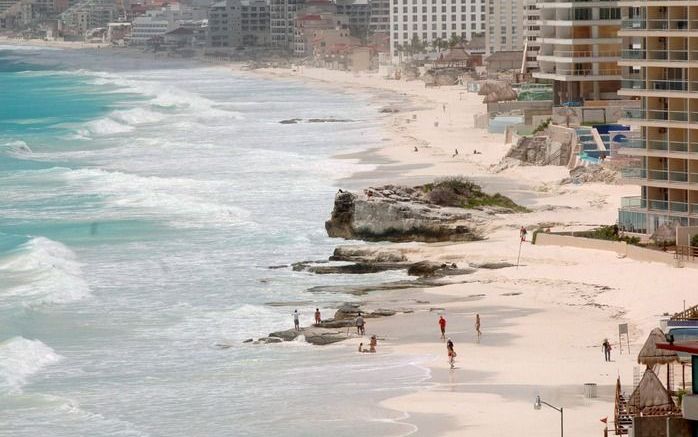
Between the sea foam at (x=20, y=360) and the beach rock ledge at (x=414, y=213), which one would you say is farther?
the beach rock ledge at (x=414, y=213)

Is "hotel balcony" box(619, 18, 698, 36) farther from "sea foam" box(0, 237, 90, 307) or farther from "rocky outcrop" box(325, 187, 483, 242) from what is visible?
"sea foam" box(0, 237, 90, 307)

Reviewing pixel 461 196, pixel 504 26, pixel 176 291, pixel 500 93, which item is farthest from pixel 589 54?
pixel 504 26

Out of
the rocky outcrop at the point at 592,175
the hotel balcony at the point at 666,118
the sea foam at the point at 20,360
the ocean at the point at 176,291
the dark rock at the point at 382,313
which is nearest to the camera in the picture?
the ocean at the point at 176,291

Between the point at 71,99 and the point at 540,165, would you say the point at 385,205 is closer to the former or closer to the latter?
the point at 540,165

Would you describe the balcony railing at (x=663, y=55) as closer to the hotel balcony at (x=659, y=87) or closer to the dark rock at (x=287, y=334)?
the hotel balcony at (x=659, y=87)

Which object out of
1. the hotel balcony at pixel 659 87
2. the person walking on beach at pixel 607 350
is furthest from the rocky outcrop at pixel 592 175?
the person walking on beach at pixel 607 350

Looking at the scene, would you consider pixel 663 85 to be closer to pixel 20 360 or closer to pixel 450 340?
pixel 450 340
